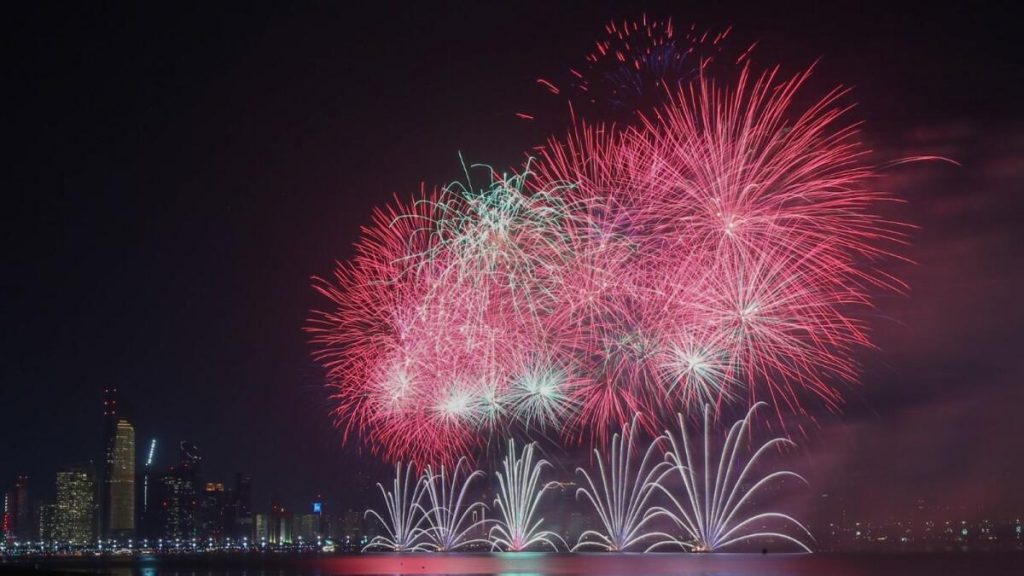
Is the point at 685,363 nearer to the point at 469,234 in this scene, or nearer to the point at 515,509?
the point at 469,234

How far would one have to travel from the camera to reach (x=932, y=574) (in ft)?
227

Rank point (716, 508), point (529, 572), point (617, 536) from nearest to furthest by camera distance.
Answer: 1. point (716, 508)
2. point (617, 536)
3. point (529, 572)

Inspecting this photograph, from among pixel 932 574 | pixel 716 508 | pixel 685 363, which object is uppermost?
pixel 685 363

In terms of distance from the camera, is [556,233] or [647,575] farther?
[647,575]

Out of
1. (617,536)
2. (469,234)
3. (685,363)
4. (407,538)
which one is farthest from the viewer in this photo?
(407,538)

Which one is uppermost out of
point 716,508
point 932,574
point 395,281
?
point 395,281

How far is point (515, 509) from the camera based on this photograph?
63031mm

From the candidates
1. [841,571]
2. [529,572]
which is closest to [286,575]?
[529,572]

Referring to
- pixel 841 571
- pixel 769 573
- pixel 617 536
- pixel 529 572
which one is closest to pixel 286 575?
pixel 529 572

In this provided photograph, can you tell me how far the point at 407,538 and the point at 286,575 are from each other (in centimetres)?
4504

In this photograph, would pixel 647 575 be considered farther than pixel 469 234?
Yes

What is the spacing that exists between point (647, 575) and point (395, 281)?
29423mm

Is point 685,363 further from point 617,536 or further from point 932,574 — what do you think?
A: point 932,574

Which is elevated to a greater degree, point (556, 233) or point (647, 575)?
point (556, 233)
